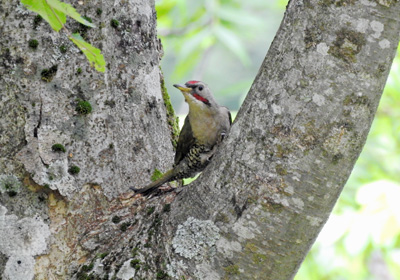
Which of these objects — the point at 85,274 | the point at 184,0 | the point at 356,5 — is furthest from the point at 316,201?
the point at 184,0

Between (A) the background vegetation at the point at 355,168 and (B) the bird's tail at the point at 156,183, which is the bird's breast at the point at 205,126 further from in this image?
(A) the background vegetation at the point at 355,168

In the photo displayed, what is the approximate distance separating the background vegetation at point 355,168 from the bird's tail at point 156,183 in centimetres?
191

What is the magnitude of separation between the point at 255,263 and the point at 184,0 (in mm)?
2948

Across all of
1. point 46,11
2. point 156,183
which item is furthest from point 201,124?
point 46,11

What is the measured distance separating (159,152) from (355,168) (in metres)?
2.84

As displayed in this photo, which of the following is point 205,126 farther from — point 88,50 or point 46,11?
point 46,11

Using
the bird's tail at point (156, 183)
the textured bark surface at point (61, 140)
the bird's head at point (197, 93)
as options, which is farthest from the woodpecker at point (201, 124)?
the textured bark surface at point (61, 140)

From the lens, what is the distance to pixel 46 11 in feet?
5.36

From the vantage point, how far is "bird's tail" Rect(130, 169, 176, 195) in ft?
7.64

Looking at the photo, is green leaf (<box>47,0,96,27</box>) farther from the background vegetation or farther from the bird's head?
the background vegetation

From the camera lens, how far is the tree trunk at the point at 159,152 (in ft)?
5.85

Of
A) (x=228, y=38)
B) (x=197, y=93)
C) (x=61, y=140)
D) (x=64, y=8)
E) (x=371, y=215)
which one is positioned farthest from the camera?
(x=228, y=38)

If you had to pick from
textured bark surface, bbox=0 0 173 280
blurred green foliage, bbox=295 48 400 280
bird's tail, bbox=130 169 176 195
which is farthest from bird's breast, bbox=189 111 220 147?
blurred green foliage, bbox=295 48 400 280

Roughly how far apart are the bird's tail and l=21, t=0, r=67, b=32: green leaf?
899 millimetres
